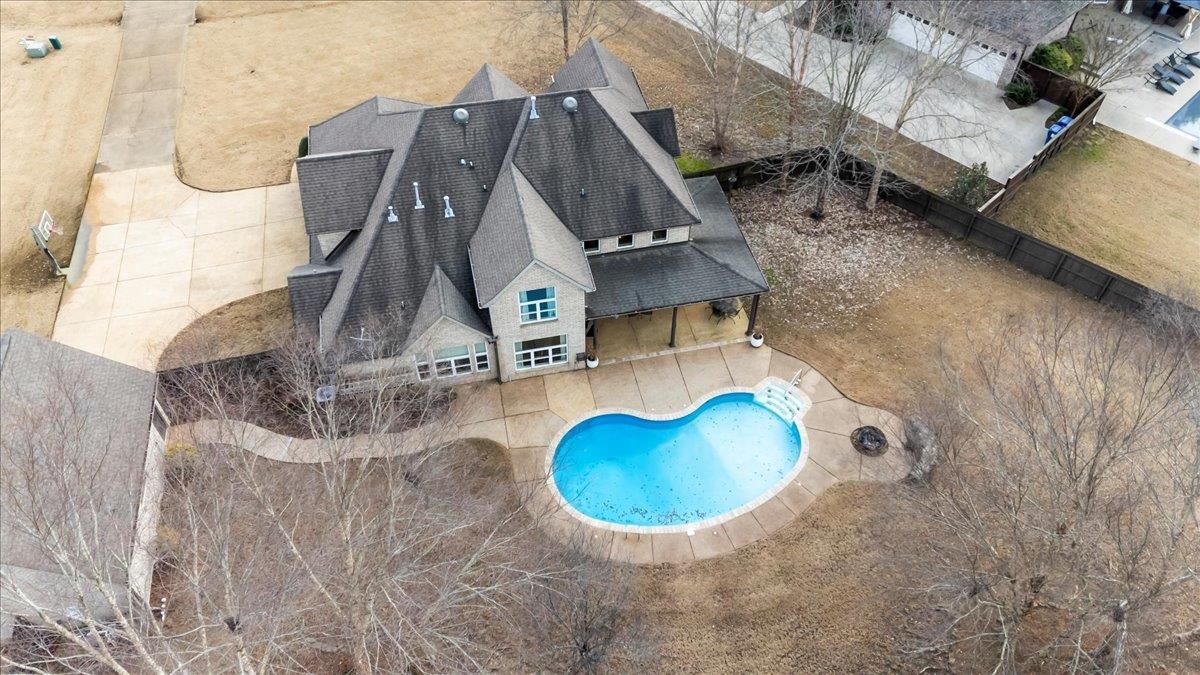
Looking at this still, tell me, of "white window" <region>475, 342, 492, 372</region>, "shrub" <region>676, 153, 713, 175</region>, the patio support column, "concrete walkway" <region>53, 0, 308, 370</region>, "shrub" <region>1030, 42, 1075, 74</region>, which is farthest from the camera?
"shrub" <region>1030, 42, 1075, 74</region>

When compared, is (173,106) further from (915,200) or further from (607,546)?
(915,200)

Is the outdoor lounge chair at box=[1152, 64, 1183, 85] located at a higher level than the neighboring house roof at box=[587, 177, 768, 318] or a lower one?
higher

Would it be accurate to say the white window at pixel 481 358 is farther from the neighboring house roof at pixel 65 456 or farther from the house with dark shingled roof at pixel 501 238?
the neighboring house roof at pixel 65 456

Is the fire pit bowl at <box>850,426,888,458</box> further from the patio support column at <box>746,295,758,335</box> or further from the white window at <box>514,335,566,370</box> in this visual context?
the white window at <box>514,335,566,370</box>

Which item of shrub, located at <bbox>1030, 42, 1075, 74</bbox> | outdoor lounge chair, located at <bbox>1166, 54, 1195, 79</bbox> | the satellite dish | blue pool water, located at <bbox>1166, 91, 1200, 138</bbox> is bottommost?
the satellite dish

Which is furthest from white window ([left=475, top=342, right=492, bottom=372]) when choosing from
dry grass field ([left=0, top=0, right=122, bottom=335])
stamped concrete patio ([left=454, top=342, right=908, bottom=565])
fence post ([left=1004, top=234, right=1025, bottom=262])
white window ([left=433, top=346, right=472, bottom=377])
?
fence post ([left=1004, top=234, right=1025, bottom=262])

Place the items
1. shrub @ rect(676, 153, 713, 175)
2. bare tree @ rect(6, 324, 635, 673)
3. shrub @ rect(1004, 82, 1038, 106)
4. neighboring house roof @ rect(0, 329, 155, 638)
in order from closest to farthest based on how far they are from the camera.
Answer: bare tree @ rect(6, 324, 635, 673)
neighboring house roof @ rect(0, 329, 155, 638)
shrub @ rect(676, 153, 713, 175)
shrub @ rect(1004, 82, 1038, 106)

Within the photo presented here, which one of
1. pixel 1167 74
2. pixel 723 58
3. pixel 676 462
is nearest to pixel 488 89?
pixel 676 462
